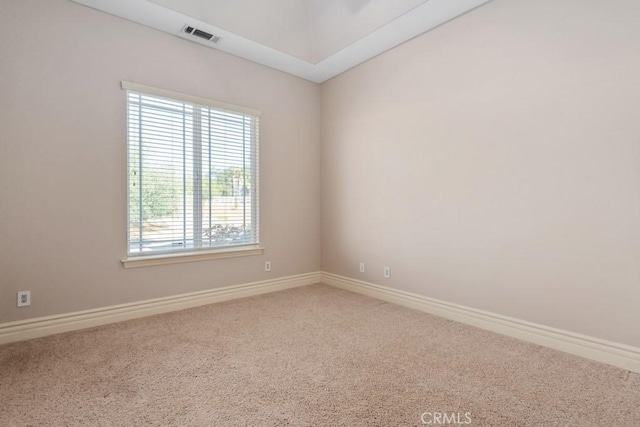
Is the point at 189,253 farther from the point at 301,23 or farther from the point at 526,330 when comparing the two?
the point at 526,330

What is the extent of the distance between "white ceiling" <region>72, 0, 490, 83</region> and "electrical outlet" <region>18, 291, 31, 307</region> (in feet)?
8.06

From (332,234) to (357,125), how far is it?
144 centimetres

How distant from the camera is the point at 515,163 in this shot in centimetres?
254

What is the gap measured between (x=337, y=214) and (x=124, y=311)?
254cm

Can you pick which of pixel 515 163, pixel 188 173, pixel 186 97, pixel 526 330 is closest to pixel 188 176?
pixel 188 173

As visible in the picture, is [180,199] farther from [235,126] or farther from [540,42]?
[540,42]

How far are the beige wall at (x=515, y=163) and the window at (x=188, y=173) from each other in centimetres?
143

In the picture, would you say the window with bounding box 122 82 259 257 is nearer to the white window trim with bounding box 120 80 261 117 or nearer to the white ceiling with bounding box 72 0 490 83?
the white window trim with bounding box 120 80 261 117

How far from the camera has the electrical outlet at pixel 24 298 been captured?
2500 mm

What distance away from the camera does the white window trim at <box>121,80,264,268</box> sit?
2.98 m

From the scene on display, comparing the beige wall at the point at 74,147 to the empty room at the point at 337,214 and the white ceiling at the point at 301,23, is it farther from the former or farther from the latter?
the white ceiling at the point at 301,23

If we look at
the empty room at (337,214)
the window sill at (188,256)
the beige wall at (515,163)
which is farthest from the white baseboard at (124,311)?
the beige wall at (515,163)

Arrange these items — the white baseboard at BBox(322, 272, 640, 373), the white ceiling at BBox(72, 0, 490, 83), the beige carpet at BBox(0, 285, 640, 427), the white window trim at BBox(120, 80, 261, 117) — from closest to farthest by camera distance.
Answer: the beige carpet at BBox(0, 285, 640, 427), the white baseboard at BBox(322, 272, 640, 373), the white ceiling at BBox(72, 0, 490, 83), the white window trim at BBox(120, 80, 261, 117)

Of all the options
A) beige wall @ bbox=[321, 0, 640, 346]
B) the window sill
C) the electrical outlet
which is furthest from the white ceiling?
the electrical outlet
